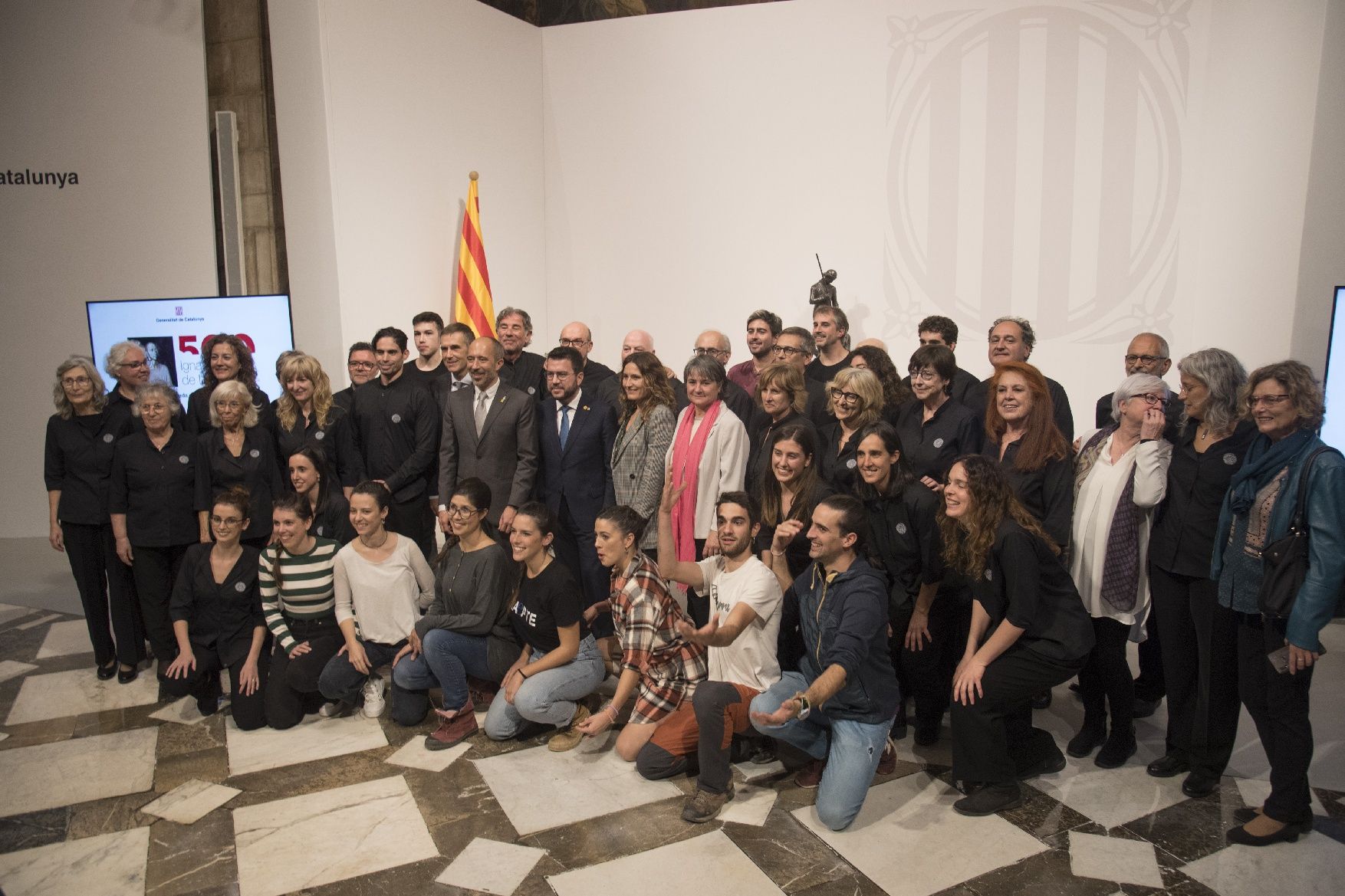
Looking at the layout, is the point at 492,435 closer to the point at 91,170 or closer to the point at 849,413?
the point at 849,413

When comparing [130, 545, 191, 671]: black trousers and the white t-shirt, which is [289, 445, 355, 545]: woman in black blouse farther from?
the white t-shirt

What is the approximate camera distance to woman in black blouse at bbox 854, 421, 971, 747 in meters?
3.37

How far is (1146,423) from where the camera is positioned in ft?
10.7

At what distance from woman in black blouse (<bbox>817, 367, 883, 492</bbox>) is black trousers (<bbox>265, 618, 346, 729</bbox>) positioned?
6.89ft

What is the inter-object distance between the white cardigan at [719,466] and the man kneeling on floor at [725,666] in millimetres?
566

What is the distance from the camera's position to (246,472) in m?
4.30

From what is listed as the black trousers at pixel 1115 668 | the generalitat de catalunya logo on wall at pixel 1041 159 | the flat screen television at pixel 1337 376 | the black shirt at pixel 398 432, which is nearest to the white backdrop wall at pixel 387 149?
the black shirt at pixel 398 432

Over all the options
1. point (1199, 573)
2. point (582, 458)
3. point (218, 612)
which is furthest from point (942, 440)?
point (218, 612)

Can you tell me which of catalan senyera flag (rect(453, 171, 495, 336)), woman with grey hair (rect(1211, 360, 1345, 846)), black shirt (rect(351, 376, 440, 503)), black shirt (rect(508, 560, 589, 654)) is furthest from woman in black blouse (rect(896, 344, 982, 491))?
catalan senyera flag (rect(453, 171, 495, 336))

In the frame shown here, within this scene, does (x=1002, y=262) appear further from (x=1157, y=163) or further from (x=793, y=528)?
(x=793, y=528)

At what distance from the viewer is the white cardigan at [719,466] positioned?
403 cm

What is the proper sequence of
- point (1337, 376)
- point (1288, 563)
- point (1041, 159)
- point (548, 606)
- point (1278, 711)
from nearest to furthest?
point (1288, 563), point (1278, 711), point (548, 606), point (1337, 376), point (1041, 159)

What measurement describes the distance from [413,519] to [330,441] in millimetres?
556

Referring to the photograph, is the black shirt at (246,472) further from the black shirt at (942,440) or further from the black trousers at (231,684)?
the black shirt at (942,440)
